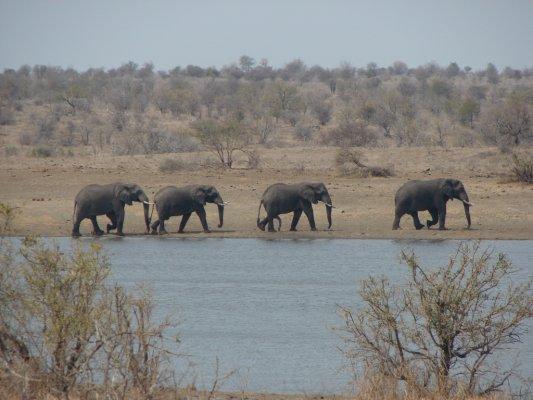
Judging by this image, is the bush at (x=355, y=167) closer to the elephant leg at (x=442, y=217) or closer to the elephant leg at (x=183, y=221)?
the elephant leg at (x=442, y=217)

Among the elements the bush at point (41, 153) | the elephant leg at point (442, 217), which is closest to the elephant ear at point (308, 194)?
the elephant leg at point (442, 217)

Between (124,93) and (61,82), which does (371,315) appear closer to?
(124,93)

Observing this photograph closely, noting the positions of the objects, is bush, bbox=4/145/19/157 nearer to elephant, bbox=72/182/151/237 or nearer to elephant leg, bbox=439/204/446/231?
elephant, bbox=72/182/151/237

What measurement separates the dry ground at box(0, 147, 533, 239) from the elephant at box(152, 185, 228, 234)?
479 mm

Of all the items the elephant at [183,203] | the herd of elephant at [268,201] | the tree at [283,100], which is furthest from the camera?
the tree at [283,100]

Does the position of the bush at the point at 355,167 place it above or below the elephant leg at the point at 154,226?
above

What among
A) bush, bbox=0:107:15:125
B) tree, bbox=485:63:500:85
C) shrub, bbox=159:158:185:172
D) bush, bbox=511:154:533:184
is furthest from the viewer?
tree, bbox=485:63:500:85

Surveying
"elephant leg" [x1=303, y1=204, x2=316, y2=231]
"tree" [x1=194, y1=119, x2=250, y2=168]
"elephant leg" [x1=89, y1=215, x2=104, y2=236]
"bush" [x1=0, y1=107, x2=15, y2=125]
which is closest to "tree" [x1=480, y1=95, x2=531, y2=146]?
"tree" [x1=194, y1=119, x2=250, y2=168]

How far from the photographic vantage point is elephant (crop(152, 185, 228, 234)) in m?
27.8

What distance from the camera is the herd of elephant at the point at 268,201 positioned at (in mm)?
27531

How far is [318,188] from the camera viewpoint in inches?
1112

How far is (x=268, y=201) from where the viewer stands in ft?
91.1

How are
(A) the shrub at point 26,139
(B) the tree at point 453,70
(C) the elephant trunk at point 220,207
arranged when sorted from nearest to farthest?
(C) the elephant trunk at point 220,207, (A) the shrub at point 26,139, (B) the tree at point 453,70

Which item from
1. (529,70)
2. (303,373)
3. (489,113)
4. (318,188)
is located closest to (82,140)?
(489,113)
